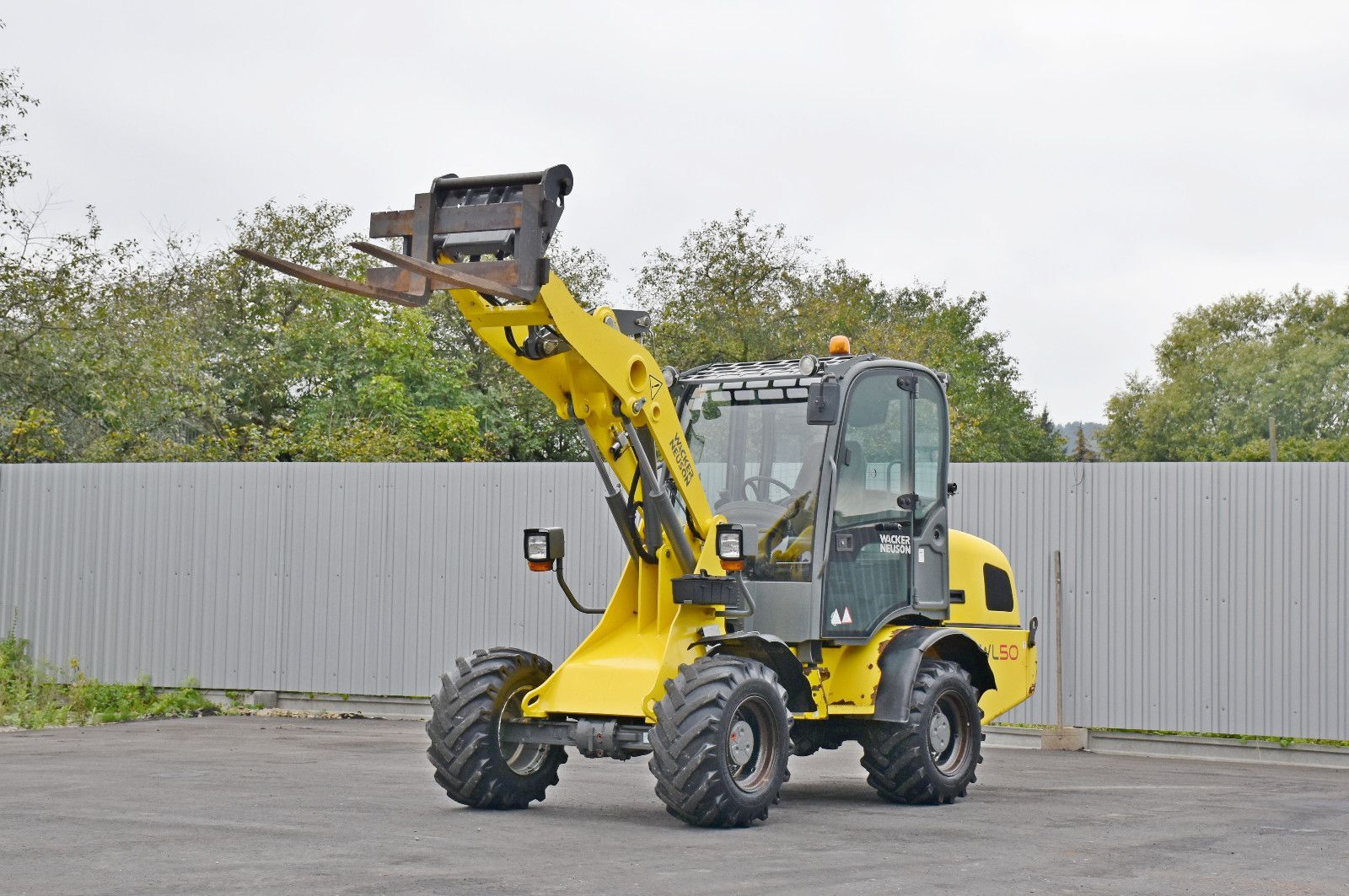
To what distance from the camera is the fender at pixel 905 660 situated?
9320mm

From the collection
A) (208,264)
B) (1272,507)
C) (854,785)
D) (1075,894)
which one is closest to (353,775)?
(854,785)

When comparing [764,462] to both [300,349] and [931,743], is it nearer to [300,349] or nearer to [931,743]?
[931,743]

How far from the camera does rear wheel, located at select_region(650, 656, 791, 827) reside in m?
7.93

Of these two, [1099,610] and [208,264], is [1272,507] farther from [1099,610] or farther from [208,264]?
[208,264]

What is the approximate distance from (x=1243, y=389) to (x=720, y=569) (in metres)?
63.1

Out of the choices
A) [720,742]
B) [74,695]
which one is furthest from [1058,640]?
[74,695]

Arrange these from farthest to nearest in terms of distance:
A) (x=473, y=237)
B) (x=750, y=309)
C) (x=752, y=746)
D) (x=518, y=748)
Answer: (x=750, y=309)
(x=518, y=748)
(x=752, y=746)
(x=473, y=237)

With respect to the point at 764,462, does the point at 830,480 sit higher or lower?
lower

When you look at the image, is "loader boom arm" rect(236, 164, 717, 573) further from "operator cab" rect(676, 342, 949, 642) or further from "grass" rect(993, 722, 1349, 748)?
"grass" rect(993, 722, 1349, 748)

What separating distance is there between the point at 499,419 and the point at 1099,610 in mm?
21449

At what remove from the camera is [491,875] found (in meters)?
6.68

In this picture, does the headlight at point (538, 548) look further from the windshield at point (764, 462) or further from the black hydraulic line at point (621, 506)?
the windshield at point (764, 462)

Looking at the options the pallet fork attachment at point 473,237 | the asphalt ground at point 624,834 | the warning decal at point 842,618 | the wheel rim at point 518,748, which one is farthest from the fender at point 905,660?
the pallet fork attachment at point 473,237

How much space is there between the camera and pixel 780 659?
29.9ft
